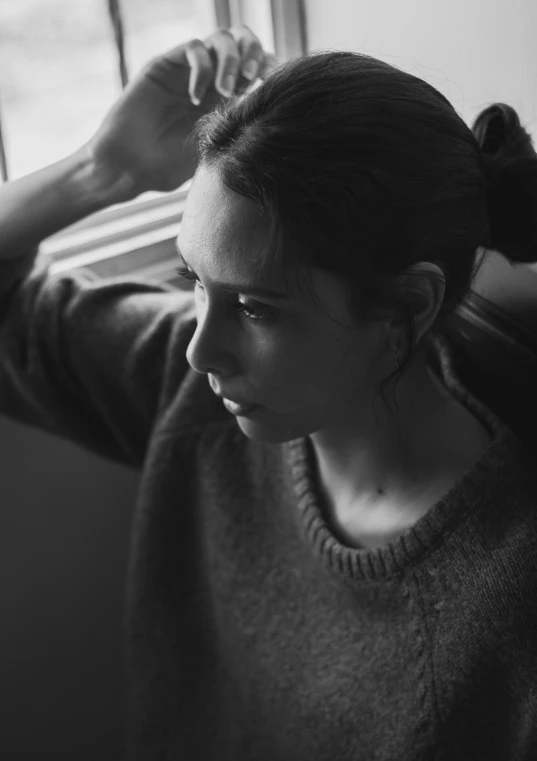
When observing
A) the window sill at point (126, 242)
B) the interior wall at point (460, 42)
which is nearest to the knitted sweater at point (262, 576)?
the window sill at point (126, 242)

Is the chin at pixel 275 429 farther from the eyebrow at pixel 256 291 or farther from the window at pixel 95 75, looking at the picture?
the window at pixel 95 75

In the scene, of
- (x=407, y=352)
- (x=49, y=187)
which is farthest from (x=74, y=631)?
(x=407, y=352)

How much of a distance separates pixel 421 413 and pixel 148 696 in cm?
50

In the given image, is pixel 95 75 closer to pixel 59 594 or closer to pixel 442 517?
pixel 59 594

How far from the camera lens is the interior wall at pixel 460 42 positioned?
1065 millimetres

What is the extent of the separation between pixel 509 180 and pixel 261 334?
0.26 metres

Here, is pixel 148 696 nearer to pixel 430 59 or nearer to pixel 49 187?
pixel 49 187

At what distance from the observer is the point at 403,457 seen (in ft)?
2.90

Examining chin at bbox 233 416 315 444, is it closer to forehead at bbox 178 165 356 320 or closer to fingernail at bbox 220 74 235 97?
forehead at bbox 178 165 356 320

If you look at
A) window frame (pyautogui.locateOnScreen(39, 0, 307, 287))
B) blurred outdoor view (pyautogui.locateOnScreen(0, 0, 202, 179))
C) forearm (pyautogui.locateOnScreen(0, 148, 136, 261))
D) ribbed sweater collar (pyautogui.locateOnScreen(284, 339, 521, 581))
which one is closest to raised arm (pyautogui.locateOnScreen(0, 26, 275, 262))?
forearm (pyautogui.locateOnScreen(0, 148, 136, 261))

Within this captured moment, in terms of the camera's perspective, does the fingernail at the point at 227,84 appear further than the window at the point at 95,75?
No

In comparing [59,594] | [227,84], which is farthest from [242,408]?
[59,594]

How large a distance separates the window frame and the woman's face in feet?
1.62

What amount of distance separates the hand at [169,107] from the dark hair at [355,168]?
0.21 metres
